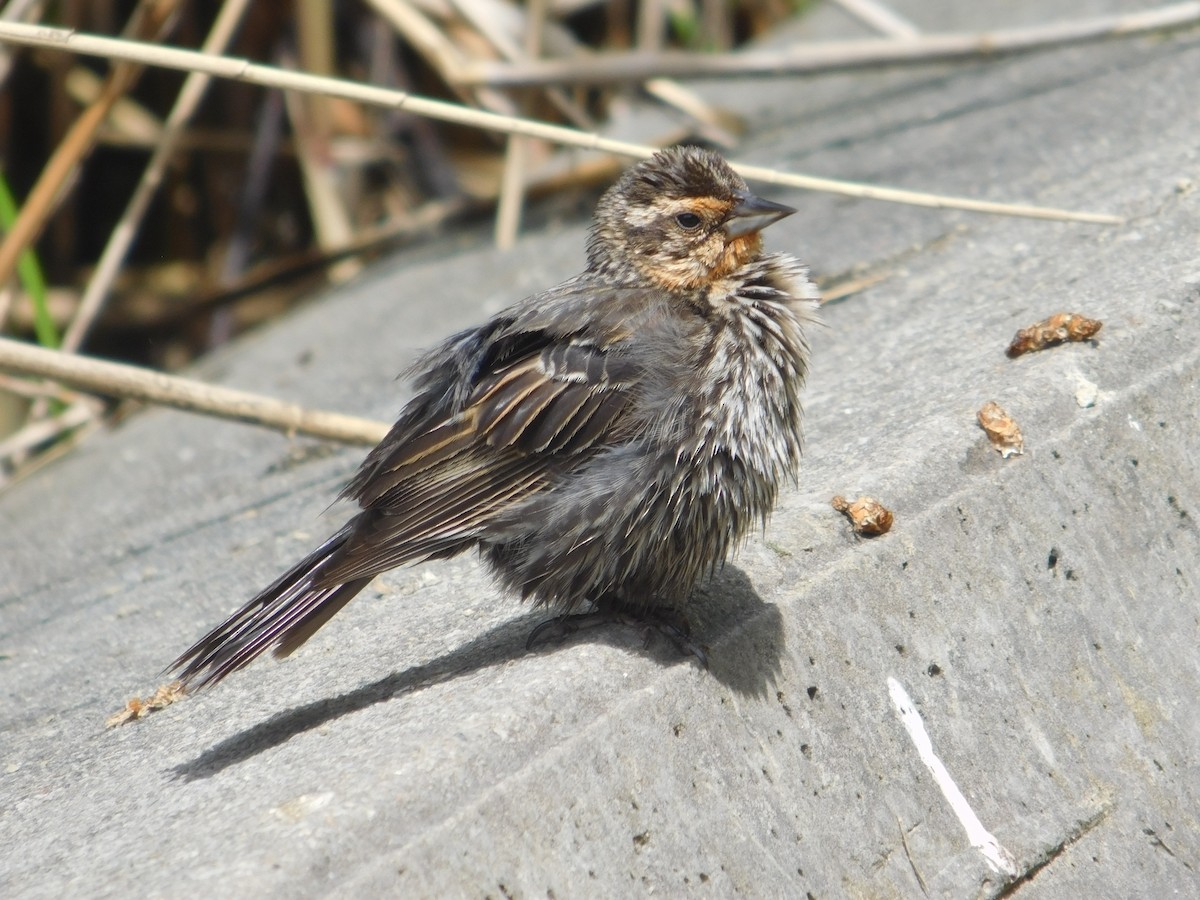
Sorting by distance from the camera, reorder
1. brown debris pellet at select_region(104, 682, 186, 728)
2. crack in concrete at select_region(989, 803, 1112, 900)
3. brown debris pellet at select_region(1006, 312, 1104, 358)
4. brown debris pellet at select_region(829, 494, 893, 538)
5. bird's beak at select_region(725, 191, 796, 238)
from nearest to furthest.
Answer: crack in concrete at select_region(989, 803, 1112, 900) → brown debris pellet at select_region(829, 494, 893, 538) → brown debris pellet at select_region(104, 682, 186, 728) → bird's beak at select_region(725, 191, 796, 238) → brown debris pellet at select_region(1006, 312, 1104, 358)

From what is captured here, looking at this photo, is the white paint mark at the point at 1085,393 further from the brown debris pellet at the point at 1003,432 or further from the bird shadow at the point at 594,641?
the bird shadow at the point at 594,641

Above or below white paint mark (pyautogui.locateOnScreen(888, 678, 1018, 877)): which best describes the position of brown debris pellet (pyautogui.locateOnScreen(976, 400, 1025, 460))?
above

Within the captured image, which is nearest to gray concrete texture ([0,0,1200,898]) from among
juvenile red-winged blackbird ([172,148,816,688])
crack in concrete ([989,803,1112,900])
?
crack in concrete ([989,803,1112,900])

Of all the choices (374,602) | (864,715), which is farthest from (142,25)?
(864,715)

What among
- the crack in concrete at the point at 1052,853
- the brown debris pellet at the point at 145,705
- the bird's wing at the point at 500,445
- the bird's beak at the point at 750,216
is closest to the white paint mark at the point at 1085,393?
the bird's beak at the point at 750,216

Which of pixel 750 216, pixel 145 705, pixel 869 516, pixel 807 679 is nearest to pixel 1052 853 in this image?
pixel 807 679

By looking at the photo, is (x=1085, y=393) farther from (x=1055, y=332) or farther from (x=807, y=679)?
(x=807, y=679)

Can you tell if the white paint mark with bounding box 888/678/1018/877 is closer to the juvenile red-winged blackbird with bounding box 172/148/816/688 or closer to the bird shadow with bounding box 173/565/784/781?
the bird shadow with bounding box 173/565/784/781
